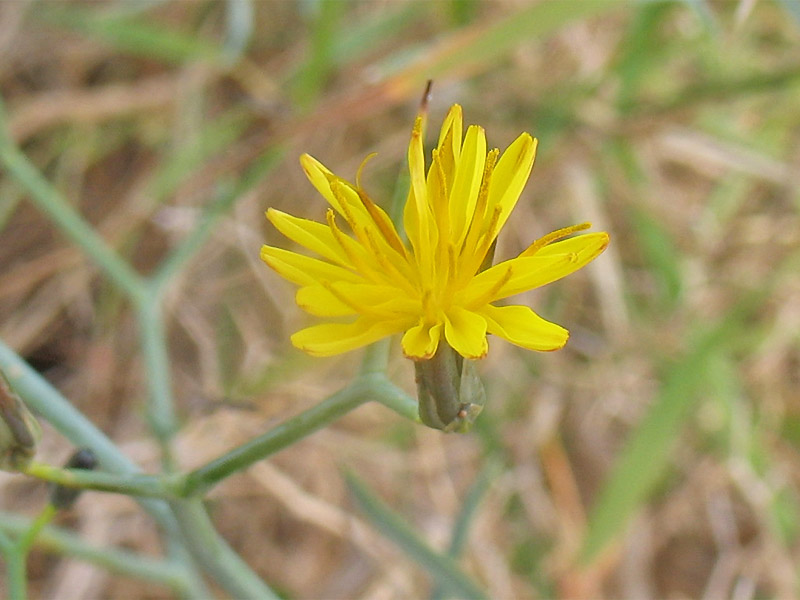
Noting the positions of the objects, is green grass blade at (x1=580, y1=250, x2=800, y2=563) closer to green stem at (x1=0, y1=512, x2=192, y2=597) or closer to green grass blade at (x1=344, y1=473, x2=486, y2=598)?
green grass blade at (x1=344, y1=473, x2=486, y2=598)

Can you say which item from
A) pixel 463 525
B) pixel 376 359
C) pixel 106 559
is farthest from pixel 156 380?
pixel 376 359

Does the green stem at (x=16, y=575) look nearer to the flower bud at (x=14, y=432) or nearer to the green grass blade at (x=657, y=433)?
the flower bud at (x=14, y=432)

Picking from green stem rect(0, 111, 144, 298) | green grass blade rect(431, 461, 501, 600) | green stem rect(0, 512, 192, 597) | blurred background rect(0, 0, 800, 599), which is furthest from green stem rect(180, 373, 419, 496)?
blurred background rect(0, 0, 800, 599)

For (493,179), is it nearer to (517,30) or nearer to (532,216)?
(517,30)

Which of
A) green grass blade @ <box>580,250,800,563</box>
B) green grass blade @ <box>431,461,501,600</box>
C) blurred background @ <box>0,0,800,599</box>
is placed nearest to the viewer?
green grass blade @ <box>431,461,501,600</box>

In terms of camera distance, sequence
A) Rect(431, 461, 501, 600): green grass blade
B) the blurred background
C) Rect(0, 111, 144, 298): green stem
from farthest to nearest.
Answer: the blurred background, Rect(0, 111, 144, 298): green stem, Rect(431, 461, 501, 600): green grass blade

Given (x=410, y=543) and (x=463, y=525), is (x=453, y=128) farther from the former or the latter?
(x=463, y=525)

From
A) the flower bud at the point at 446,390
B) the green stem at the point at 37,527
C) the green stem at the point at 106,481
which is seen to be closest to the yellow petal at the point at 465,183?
the flower bud at the point at 446,390
